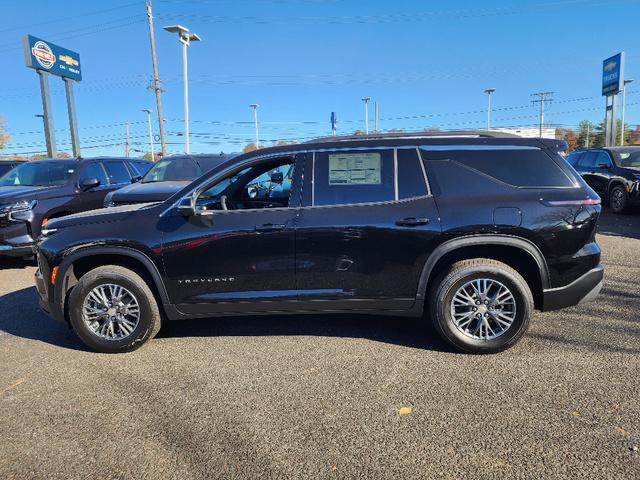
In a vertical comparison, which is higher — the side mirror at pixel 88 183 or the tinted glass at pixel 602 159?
the tinted glass at pixel 602 159

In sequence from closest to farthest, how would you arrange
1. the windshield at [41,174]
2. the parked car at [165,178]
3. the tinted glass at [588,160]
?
the parked car at [165,178] < the windshield at [41,174] < the tinted glass at [588,160]

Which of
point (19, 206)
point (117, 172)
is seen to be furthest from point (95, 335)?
point (117, 172)

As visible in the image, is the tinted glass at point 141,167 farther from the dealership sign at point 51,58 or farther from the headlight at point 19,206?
the dealership sign at point 51,58

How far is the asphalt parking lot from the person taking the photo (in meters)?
2.61

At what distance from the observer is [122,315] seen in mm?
4160

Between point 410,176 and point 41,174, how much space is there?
7592 millimetres

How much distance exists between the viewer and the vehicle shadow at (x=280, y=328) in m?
4.43

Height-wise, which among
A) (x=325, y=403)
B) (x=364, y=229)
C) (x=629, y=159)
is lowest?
(x=325, y=403)

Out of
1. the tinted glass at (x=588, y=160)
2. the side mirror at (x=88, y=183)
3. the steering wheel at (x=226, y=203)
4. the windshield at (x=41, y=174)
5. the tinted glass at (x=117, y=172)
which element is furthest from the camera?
the tinted glass at (x=588, y=160)

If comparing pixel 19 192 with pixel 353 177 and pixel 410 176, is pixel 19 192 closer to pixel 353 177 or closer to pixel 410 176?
pixel 353 177

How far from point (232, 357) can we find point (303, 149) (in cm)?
196

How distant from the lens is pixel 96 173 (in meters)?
9.28

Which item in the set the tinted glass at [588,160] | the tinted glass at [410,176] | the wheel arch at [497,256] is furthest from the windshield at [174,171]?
the tinted glass at [588,160]

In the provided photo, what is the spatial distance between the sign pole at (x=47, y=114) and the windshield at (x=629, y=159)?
78.5 feet
